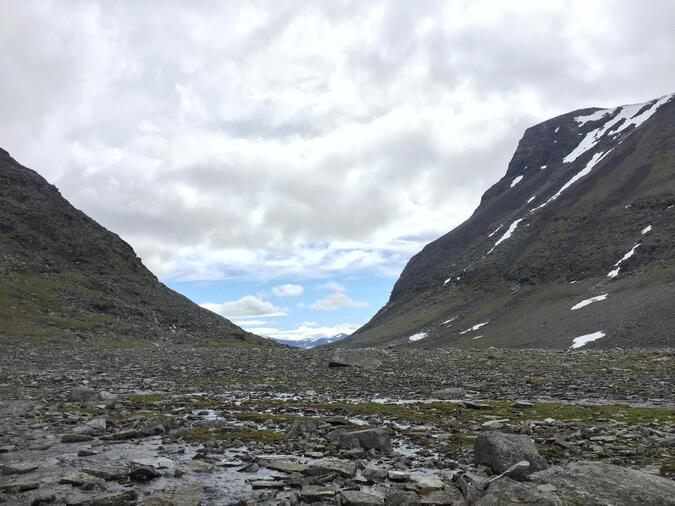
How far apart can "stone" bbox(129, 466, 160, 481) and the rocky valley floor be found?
0.08 feet

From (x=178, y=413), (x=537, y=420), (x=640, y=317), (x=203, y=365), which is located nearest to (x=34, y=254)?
(x=203, y=365)

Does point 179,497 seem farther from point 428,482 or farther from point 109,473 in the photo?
point 428,482

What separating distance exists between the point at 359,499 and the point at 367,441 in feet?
16.3

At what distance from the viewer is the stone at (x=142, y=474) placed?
40.4 ft

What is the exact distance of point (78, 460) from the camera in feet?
45.9

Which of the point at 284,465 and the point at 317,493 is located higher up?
the point at 284,465

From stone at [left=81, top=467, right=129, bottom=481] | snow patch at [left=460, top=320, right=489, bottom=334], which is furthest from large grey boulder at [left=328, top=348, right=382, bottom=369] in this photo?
snow patch at [left=460, top=320, right=489, bottom=334]

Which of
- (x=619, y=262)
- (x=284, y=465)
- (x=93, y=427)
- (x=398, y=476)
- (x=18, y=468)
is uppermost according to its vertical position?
(x=619, y=262)

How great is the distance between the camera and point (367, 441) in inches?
614

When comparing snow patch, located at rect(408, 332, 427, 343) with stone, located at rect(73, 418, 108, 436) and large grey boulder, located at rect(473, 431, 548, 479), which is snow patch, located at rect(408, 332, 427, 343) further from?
large grey boulder, located at rect(473, 431, 548, 479)

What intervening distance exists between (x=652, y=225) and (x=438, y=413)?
565ft

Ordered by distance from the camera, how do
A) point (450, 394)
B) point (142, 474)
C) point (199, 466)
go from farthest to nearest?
point (450, 394)
point (199, 466)
point (142, 474)

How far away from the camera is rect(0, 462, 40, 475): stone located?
41.3ft

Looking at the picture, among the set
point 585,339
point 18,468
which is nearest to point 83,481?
point 18,468
